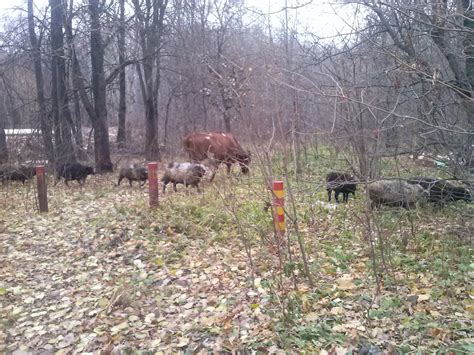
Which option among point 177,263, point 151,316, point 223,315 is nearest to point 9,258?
point 177,263

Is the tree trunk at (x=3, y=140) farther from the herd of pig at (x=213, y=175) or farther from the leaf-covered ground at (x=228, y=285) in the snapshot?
the leaf-covered ground at (x=228, y=285)

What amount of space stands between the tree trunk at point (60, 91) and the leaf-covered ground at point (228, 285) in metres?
6.75

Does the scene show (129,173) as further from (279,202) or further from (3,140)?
(279,202)

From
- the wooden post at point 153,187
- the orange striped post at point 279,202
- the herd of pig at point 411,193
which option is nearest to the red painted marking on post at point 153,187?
the wooden post at point 153,187

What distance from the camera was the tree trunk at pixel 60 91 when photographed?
15.2m

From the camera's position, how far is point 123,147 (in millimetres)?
21250

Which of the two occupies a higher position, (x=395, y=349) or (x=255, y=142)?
(x=255, y=142)

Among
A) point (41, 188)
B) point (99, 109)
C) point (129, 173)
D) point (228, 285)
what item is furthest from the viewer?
point (99, 109)

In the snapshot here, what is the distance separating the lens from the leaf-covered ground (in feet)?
14.3

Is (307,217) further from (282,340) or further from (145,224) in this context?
(282,340)

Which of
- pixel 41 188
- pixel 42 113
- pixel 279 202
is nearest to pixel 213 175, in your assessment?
pixel 41 188

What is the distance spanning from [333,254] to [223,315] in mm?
2136

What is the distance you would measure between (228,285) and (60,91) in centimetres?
1331

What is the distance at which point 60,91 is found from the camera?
54.2 ft
